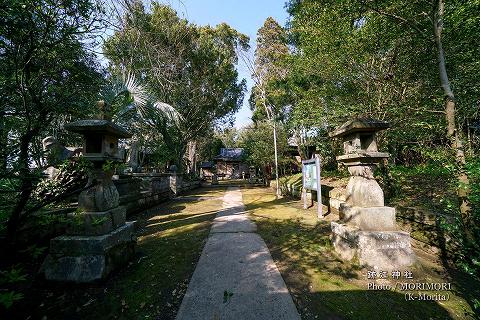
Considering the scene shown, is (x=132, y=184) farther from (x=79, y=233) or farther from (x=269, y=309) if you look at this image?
(x=269, y=309)

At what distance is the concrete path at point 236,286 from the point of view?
229cm

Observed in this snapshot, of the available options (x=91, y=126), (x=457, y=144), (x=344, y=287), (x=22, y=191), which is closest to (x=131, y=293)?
(x=22, y=191)

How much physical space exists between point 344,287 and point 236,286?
143 cm

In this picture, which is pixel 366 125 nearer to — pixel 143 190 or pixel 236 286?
pixel 236 286

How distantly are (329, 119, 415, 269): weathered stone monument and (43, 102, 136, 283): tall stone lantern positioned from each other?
3.71 meters

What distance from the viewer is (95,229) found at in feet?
10.3

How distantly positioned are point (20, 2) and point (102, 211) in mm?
2640

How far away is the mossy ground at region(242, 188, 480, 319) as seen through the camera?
2.33 metres

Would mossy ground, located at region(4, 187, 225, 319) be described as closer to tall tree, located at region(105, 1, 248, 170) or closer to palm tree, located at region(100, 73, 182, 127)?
palm tree, located at region(100, 73, 182, 127)

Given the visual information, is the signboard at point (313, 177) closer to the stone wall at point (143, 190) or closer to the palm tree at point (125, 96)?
the palm tree at point (125, 96)

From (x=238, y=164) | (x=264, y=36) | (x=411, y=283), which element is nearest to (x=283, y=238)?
(x=411, y=283)

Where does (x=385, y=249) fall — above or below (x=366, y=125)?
below

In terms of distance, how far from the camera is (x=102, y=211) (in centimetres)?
330

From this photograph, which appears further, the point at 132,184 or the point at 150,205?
the point at 150,205
